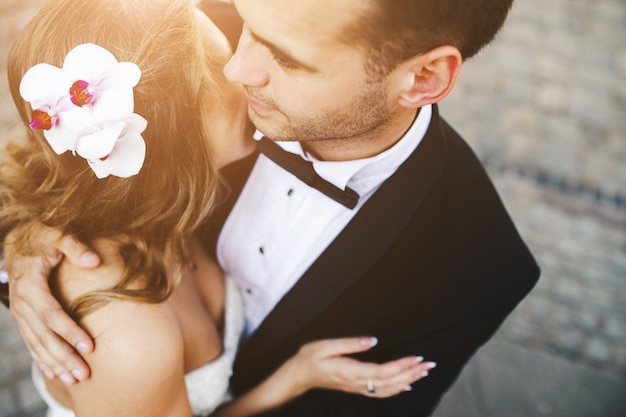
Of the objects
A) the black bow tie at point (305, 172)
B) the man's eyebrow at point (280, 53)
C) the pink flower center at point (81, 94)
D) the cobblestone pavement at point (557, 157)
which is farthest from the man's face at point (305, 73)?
the cobblestone pavement at point (557, 157)

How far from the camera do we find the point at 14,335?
3307 mm

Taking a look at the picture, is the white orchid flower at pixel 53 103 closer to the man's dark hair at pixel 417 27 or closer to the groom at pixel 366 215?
the groom at pixel 366 215

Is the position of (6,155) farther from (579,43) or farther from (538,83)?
(579,43)

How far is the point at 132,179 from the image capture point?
1755 mm

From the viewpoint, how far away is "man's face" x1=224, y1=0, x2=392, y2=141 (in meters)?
1.59

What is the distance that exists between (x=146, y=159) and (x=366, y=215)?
2.46ft

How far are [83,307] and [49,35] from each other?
2.56 feet

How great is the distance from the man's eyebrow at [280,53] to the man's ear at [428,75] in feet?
0.94

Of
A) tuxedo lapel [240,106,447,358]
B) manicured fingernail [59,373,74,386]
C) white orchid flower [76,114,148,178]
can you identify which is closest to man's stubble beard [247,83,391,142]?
tuxedo lapel [240,106,447,358]

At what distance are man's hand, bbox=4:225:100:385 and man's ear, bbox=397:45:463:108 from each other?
1.09 metres

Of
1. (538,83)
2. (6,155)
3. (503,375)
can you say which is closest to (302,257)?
(6,155)

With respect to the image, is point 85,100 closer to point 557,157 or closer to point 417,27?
point 417,27

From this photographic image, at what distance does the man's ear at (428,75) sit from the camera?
1733mm

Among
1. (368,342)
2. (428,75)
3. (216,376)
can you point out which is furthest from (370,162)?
(216,376)
